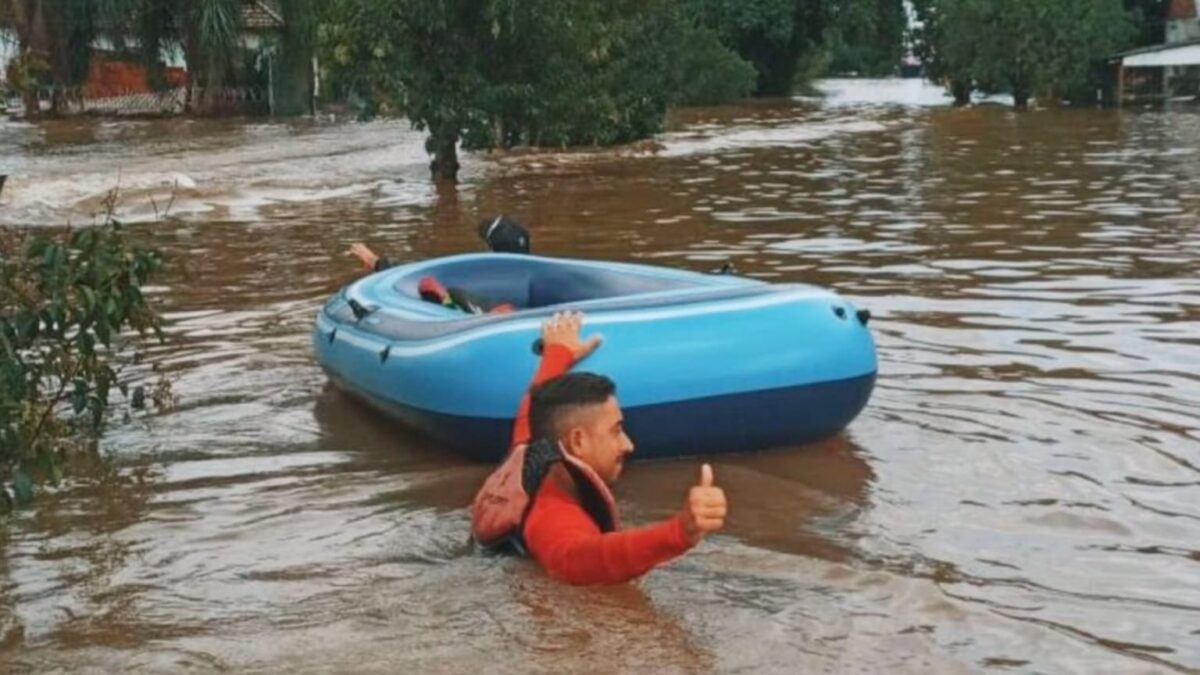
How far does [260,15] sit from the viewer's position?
3684cm

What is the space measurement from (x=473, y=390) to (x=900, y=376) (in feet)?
8.05

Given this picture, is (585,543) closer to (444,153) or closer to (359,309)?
(359,309)

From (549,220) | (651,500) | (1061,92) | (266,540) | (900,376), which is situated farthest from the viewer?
(1061,92)

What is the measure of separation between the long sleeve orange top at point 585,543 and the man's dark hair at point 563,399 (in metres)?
0.15

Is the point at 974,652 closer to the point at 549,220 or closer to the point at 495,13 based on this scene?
the point at 549,220

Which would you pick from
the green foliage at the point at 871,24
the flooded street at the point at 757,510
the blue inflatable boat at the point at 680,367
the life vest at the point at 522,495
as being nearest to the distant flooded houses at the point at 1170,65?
the green foliage at the point at 871,24

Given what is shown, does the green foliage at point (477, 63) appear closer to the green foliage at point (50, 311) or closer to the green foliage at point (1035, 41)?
the green foliage at point (50, 311)

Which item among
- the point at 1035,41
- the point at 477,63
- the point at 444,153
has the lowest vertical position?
the point at 444,153

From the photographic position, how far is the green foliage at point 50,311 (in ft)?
16.0

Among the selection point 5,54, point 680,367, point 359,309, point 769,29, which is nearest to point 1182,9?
point 769,29

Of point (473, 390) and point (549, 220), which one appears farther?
point (549, 220)

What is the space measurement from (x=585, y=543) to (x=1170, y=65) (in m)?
38.6

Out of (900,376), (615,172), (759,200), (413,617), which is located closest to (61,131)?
(615,172)

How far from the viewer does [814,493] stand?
587cm
